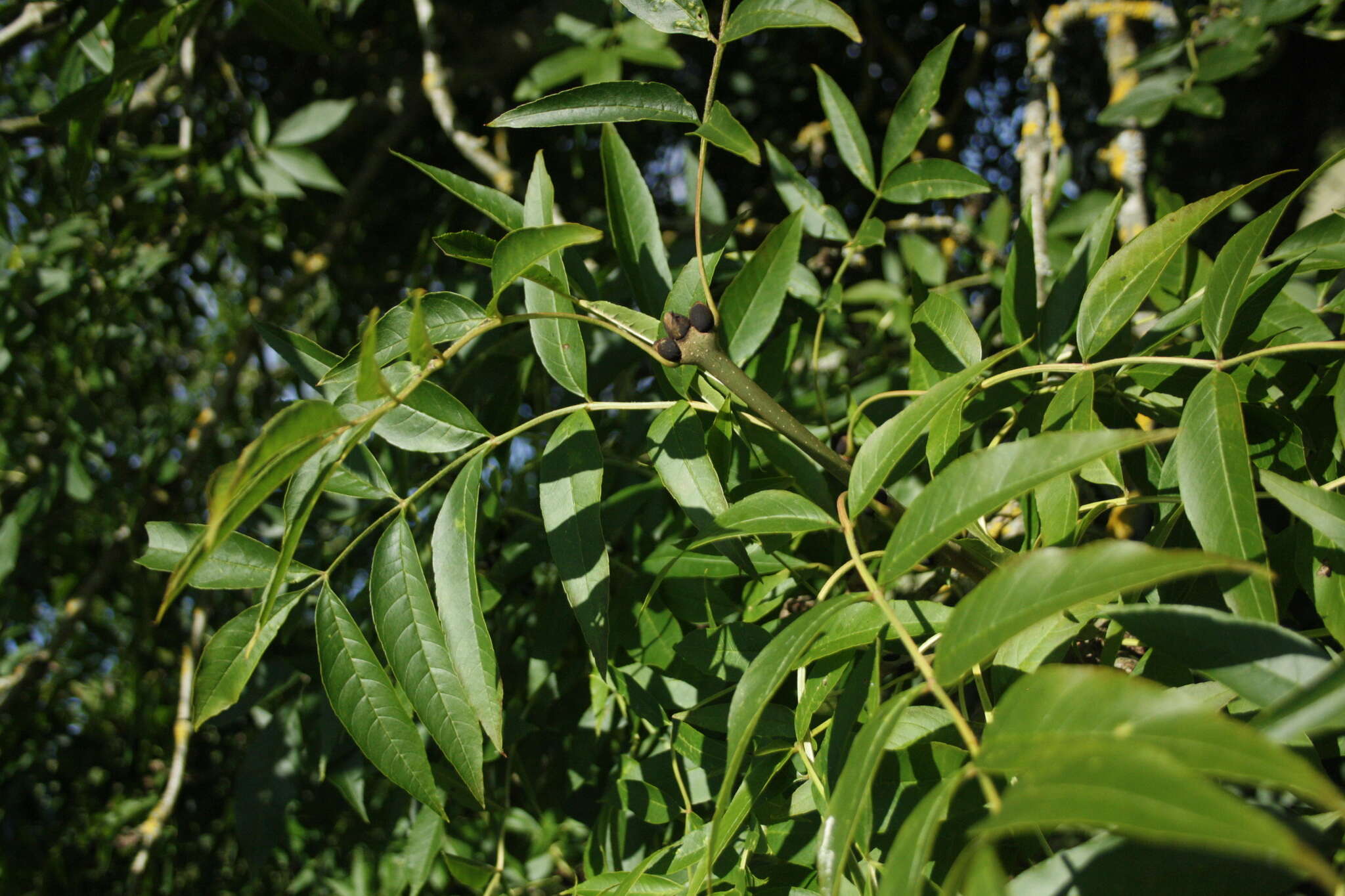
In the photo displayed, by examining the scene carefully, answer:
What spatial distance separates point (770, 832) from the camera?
2.23ft

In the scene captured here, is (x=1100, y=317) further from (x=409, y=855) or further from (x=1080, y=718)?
(x=409, y=855)

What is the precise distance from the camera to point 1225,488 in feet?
1.77

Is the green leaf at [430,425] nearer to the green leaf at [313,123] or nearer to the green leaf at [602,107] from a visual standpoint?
the green leaf at [602,107]

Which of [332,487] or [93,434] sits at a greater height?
[332,487]

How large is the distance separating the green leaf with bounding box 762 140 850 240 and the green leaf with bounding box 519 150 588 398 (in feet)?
1.45

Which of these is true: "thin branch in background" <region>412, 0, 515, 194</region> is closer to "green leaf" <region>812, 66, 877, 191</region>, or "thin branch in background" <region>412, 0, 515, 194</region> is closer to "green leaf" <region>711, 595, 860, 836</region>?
"green leaf" <region>812, 66, 877, 191</region>

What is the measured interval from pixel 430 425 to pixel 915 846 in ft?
1.64

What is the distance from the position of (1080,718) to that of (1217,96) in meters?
1.43

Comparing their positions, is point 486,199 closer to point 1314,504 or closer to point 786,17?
point 786,17

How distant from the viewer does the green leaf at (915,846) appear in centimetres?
38

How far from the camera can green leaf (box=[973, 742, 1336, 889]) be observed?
27 centimetres

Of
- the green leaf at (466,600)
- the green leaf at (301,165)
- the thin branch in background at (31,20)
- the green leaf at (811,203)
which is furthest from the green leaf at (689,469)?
the thin branch in background at (31,20)

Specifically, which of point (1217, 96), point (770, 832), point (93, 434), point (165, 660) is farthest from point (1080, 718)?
point (165, 660)

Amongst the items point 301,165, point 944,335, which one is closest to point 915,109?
point 944,335
